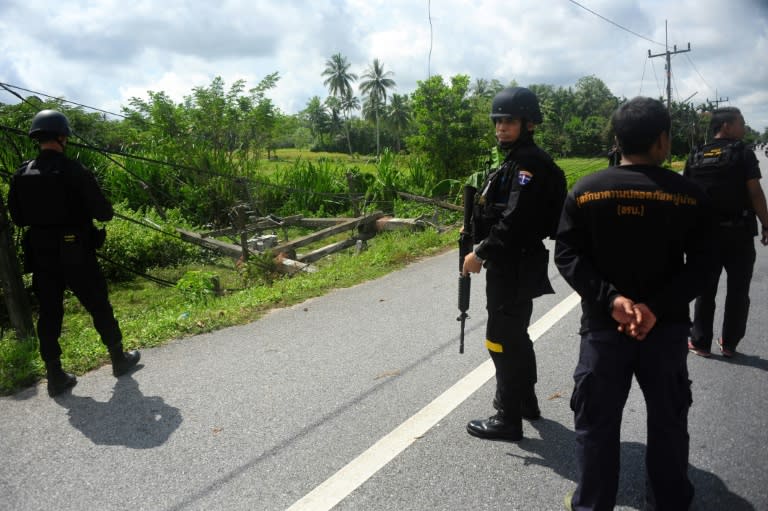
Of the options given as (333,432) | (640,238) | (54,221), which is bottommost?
(333,432)

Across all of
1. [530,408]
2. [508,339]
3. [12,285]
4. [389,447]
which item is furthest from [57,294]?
[530,408]

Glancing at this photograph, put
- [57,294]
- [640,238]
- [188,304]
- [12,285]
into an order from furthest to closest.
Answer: [188,304] < [12,285] < [57,294] < [640,238]

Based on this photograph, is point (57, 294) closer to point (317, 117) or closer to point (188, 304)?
point (188, 304)

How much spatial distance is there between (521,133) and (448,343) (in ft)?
7.78

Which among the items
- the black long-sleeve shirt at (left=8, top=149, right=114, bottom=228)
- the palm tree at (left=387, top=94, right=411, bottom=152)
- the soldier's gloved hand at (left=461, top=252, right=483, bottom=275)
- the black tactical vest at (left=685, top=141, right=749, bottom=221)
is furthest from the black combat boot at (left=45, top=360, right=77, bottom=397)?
the palm tree at (left=387, top=94, right=411, bottom=152)

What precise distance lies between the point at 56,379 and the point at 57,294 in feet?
2.03

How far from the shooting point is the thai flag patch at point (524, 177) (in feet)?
9.30

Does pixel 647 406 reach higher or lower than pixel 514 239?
lower

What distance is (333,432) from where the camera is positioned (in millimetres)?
3361

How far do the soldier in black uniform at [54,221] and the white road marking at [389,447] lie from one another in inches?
93.9

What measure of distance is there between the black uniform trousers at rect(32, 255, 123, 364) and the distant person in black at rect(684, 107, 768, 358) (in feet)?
15.1

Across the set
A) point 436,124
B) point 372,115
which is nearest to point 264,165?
point 436,124

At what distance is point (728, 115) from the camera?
4246 millimetres

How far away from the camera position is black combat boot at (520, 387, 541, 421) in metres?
3.40
